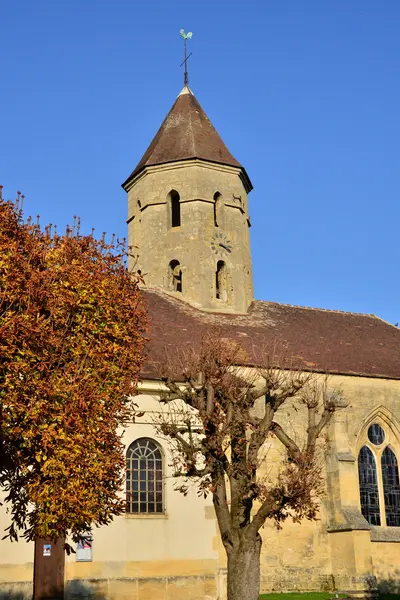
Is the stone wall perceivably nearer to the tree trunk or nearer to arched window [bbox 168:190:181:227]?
arched window [bbox 168:190:181:227]

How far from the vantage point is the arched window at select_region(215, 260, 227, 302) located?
104ft

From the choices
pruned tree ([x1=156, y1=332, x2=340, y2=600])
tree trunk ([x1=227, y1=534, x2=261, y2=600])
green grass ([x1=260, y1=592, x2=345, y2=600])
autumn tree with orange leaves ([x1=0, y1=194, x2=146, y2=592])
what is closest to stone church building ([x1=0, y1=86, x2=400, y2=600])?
green grass ([x1=260, y1=592, x2=345, y2=600])

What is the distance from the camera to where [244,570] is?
15.7 m

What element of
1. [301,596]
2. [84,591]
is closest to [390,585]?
[301,596]

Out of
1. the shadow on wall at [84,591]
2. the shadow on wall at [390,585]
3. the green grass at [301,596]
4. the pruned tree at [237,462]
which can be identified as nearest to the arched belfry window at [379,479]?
the shadow on wall at [390,585]

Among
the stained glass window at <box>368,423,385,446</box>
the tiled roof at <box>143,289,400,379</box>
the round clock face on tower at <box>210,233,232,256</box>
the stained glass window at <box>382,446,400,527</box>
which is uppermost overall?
the round clock face on tower at <box>210,233,232,256</box>

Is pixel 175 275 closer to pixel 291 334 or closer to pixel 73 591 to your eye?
pixel 291 334

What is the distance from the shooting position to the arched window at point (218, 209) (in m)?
32.6

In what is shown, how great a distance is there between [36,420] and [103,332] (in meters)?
2.51

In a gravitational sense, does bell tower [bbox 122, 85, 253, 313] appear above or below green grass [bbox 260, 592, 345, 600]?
above

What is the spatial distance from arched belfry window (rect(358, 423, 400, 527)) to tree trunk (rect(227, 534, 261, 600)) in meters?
11.4

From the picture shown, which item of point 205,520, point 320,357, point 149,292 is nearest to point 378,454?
point 320,357

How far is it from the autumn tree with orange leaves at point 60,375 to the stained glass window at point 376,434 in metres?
14.4

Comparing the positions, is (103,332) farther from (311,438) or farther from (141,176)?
(141,176)
